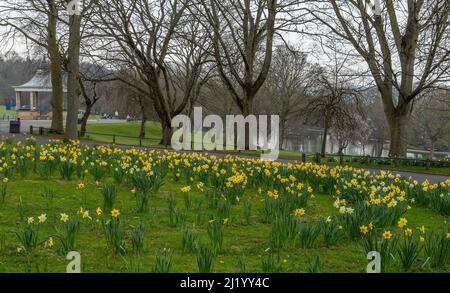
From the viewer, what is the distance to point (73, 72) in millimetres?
18109

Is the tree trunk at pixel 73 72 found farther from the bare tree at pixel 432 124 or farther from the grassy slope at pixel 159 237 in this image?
the bare tree at pixel 432 124

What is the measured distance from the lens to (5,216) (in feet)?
17.5

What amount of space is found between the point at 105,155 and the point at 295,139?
5970cm

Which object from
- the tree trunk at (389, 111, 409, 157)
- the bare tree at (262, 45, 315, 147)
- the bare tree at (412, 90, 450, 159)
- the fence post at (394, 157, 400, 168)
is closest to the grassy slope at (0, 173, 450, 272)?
the fence post at (394, 157, 400, 168)

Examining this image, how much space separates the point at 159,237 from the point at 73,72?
15.0 m

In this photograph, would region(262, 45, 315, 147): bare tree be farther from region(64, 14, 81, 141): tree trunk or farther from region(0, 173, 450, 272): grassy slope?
region(0, 173, 450, 272): grassy slope

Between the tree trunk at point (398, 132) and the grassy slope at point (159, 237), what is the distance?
13.8m

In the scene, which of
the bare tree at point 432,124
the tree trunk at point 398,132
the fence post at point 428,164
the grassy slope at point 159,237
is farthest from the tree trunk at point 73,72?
the bare tree at point 432,124

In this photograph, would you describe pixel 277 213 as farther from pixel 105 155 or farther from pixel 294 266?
pixel 105 155

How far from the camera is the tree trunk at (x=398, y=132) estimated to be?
66.3 feet

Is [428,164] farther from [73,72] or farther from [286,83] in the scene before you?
[286,83]

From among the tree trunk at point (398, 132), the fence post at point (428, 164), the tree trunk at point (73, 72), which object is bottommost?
the fence post at point (428, 164)

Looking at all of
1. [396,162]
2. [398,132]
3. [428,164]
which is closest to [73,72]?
[396,162]

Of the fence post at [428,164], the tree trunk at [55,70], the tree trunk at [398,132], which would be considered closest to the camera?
the fence post at [428,164]
